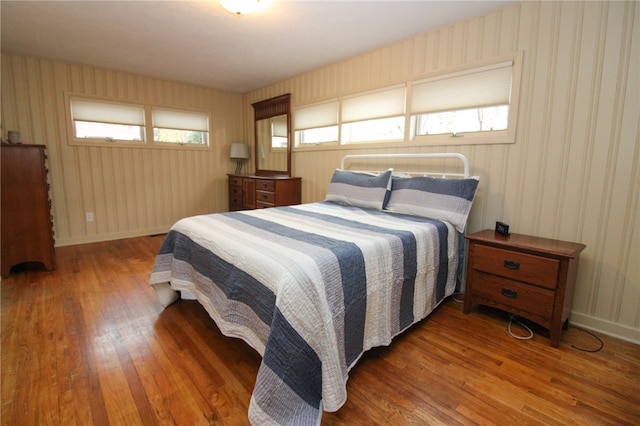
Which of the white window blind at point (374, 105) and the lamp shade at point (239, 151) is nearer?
the white window blind at point (374, 105)

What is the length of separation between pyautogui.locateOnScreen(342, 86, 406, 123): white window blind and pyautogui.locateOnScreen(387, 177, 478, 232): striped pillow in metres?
0.88

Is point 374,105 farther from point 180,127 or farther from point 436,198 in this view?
point 180,127

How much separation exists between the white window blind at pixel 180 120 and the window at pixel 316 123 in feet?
5.48

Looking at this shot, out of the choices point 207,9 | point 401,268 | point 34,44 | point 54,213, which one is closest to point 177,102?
point 34,44

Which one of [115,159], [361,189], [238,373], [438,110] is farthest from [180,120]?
[238,373]

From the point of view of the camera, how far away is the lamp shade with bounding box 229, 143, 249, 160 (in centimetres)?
499

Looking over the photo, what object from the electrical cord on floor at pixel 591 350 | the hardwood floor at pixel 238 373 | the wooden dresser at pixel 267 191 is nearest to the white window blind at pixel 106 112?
the wooden dresser at pixel 267 191

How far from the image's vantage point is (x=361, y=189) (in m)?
2.79

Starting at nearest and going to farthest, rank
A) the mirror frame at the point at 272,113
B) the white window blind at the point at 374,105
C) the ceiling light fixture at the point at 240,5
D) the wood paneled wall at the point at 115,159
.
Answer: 1. the ceiling light fixture at the point at 240,5
2. the white window blind at the point at 374,105
3. the wood paneled wall at the point at 115,159
4. the mirror frame at the point at 272,113

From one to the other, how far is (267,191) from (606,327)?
351 cm

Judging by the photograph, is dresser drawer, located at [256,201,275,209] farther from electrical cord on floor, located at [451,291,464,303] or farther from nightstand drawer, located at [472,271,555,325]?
nightstand drawer, located at [472,271,555,325]

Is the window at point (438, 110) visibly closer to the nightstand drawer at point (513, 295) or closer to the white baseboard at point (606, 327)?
the nightstand drawer at point (513, 295)

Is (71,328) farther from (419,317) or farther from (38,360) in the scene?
(419,317)

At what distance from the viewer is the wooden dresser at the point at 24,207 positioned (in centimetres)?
268
